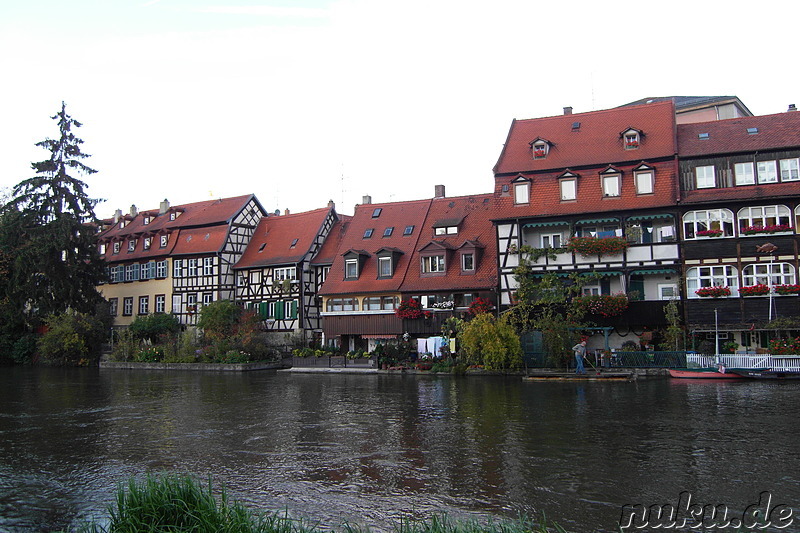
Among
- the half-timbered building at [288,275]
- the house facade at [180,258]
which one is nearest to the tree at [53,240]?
the house facade at [180,258]

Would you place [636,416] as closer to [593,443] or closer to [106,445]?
[593,443]

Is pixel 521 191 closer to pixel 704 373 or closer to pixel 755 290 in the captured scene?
pixel 755 290

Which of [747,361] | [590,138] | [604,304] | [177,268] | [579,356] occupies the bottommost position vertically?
[747,361]

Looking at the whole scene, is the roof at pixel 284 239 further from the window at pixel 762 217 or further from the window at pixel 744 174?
the window at pixel 762 217

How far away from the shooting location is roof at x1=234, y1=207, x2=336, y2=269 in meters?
49.6

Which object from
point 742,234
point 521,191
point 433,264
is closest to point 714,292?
point 742,234

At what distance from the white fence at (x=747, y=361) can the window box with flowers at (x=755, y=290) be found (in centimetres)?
332

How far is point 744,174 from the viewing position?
1330 inches

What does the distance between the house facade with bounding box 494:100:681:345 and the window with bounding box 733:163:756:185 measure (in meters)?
2.82

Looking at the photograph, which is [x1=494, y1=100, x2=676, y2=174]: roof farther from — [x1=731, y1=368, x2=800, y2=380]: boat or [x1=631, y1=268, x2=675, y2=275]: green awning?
[x1=731, y1=368, x2=800, y2=380]: boat

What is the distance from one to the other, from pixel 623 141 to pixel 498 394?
18821mm

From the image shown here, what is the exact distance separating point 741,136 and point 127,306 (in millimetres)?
47577

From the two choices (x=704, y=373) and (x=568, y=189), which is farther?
(x=568, y=189)

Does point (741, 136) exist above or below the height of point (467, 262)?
above
